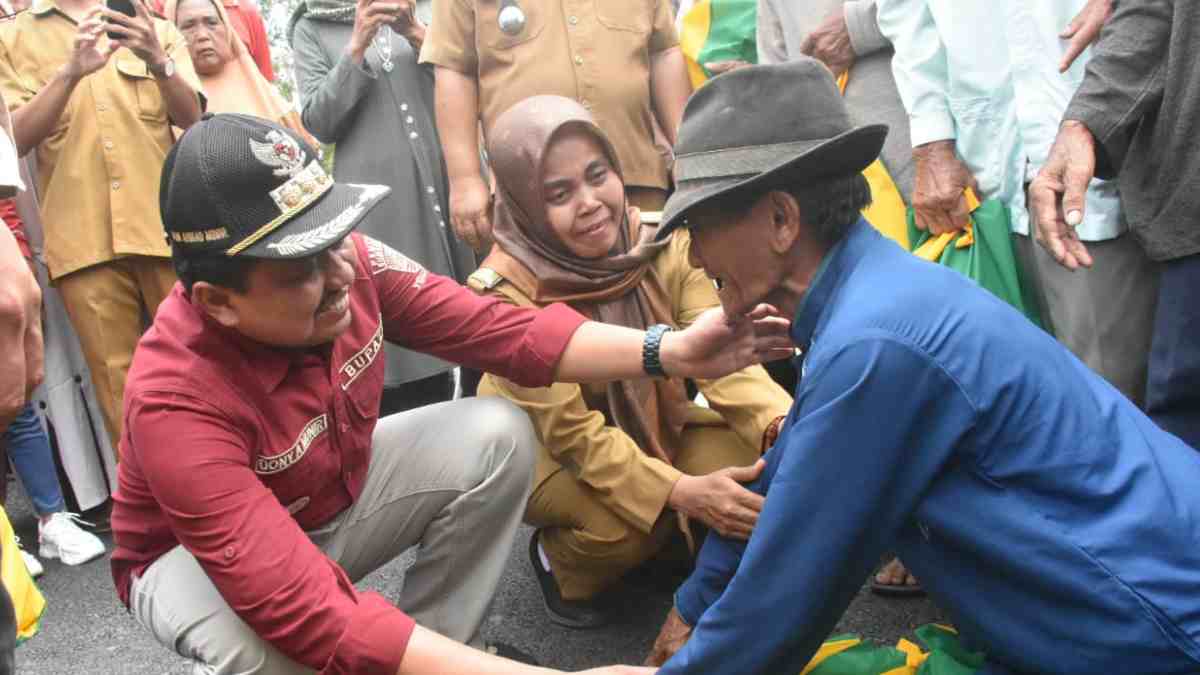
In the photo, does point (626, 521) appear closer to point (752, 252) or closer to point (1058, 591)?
point (752, 252)

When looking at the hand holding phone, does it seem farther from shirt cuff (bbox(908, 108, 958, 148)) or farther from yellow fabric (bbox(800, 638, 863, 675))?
yellow fabric (bbox(800, 638, 863, 675))

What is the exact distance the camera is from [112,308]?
395cm

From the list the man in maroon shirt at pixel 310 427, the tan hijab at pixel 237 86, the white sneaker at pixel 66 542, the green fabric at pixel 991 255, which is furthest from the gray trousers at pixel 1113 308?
the white sneaker at pixel 66 542

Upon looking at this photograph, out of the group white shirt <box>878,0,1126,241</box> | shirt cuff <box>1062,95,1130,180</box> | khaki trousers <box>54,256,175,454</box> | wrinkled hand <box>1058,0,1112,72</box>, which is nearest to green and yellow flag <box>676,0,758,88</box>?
white shirt <box>878,0,1126,241</box>

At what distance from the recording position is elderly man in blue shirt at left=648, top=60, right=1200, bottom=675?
5.26ft

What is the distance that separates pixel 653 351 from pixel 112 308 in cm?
235

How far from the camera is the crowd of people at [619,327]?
5.41 ft

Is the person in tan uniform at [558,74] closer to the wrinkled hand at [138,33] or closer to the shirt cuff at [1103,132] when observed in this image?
the wrinkled hand at [138,33]

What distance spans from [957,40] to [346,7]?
258cm

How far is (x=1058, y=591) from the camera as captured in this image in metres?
1.63

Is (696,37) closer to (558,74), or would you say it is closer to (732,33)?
(732,33)

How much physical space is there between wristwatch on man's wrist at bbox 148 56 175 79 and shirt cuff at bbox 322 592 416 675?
8.56 ft

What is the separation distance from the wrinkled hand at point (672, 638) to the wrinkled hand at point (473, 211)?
173 centimetres

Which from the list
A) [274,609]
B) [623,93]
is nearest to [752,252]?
[274,609]
